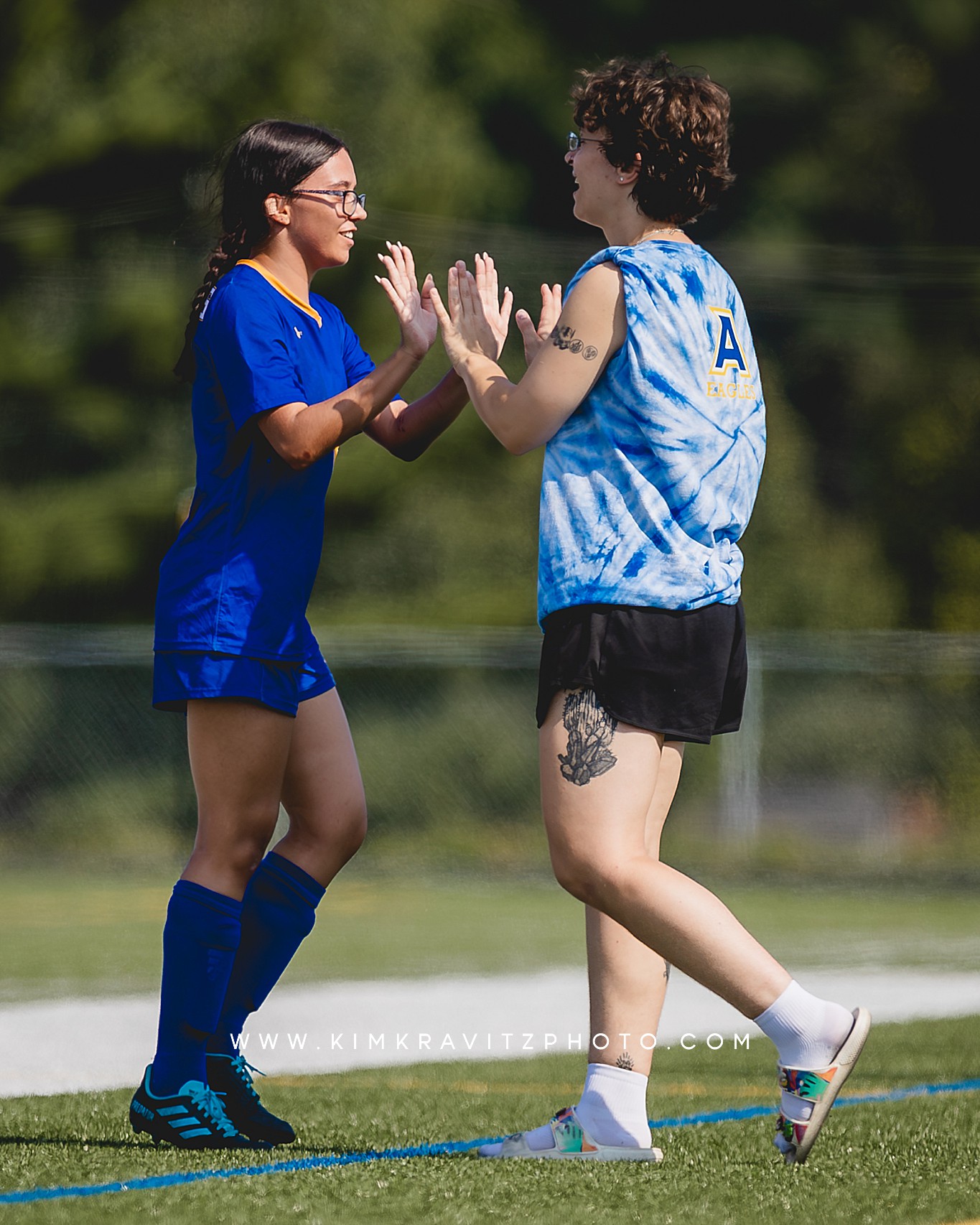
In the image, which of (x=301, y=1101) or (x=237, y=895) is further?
(x=301, y=1101)

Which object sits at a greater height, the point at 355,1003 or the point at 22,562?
the point at 355,1003

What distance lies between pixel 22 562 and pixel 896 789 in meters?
5.43

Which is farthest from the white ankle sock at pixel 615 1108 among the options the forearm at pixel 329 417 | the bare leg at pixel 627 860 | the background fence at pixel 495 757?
the background fence at pixel 495 757

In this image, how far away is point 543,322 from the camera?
2.82m

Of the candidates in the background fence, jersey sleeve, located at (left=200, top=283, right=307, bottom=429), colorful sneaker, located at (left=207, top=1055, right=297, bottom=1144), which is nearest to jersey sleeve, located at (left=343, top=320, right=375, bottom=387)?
jersey sleeve, located at (left=200, top=283, right=307, bottom=429)

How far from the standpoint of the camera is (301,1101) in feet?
10.7

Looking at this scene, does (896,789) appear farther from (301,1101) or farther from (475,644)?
(301,1101)

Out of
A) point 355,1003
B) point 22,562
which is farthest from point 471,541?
point 355,1003

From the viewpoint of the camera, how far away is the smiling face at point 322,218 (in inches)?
116

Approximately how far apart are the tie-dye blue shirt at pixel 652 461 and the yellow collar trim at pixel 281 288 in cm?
54

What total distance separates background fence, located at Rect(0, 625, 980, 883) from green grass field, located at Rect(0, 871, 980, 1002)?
1.48 feet

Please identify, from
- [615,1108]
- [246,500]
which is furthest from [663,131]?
[615,1108]

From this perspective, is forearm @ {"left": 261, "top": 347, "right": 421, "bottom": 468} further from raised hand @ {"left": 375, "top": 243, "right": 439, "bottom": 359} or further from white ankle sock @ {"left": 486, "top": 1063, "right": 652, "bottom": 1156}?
white ankle sock @ {"left": 486, "top": 1063, "right": 652, "bottom": 1156}

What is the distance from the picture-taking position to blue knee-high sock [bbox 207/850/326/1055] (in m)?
2.90
